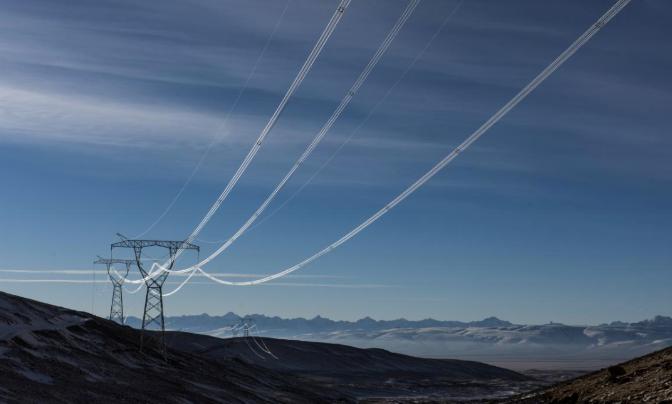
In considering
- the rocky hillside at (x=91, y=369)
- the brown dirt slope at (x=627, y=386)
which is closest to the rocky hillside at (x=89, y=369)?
the rocky hillside at (x=91, y=369)

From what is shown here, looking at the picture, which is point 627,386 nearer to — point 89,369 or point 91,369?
point 89,369

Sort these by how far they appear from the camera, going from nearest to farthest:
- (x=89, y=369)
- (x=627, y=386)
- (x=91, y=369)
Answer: (x=627, y=386) → (x=89, y=369) → (x=91, y=369)

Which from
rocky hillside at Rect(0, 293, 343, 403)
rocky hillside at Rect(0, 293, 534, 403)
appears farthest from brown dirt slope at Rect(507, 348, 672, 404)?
rocky hillside at Rect(0, 293, 534, 403)

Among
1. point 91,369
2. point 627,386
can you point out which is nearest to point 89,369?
point 91,369

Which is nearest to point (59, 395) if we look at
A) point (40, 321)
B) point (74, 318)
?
point (40, 321)

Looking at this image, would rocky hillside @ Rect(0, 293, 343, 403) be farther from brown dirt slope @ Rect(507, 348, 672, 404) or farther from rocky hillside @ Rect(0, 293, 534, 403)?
brown dirt slope @ Rect(507, 348, 672, 404)

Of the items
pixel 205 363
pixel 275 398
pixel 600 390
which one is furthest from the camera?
pixel 205 363

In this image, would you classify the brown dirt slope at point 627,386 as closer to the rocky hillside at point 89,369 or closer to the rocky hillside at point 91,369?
the rocky hillside at point 89,369

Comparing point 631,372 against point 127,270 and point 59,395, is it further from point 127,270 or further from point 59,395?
point 127,270
